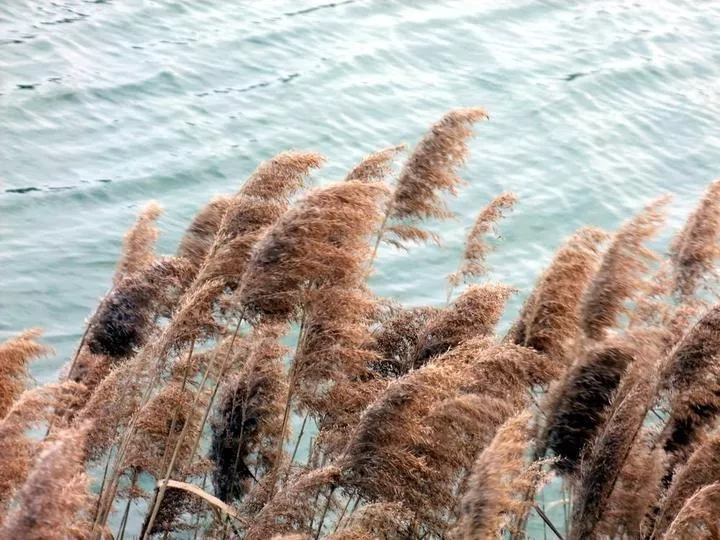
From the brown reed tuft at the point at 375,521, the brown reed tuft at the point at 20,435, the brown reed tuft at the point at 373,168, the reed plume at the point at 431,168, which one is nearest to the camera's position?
the brown reed tuft at the point at 375,521

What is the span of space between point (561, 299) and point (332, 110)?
44.0 feet

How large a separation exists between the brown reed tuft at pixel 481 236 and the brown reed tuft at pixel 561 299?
950mm

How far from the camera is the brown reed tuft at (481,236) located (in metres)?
8.61

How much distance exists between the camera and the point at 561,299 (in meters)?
7.53

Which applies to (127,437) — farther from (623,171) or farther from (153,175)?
(623,171)

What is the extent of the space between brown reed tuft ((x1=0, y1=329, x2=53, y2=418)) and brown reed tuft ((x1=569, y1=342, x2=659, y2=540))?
3.26 meters

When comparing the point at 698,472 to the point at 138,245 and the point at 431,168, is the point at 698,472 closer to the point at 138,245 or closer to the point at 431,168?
the point at 431,168

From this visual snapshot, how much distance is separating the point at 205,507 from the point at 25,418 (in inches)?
106

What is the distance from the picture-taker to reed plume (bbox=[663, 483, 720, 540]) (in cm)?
577

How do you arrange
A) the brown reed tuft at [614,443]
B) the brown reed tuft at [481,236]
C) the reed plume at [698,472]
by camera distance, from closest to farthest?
the reed plume at [698,472]
the brown reed tuft at [614,443]
the brown reed tuft at [481,236]

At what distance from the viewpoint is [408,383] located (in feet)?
20.1

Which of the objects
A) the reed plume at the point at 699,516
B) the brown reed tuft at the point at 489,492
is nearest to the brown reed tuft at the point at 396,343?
the reed plume at the point at 699,516

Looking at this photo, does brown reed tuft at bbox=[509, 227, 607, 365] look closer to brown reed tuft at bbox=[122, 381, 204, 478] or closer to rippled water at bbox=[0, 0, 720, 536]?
brown reed tuft at bbox=[122, 381, 204, 478]

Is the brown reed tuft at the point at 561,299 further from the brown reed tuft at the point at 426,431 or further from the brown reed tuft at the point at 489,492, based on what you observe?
the brown reed tuft at the point at 489,492
